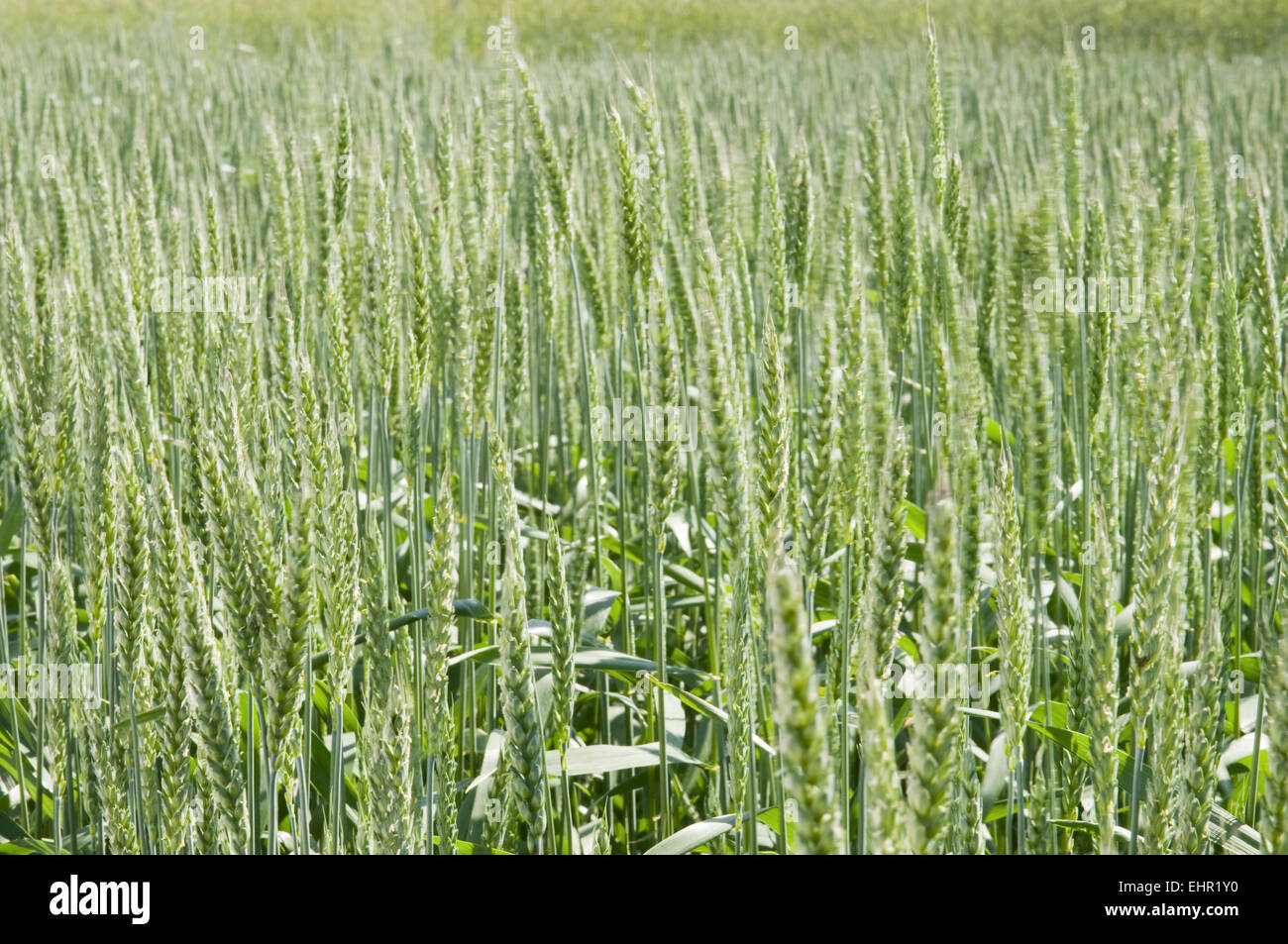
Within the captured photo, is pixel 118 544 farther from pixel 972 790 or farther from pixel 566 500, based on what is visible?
pixel 566 500

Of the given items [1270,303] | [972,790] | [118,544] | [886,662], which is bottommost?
[972,790]

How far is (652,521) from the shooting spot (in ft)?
4.18

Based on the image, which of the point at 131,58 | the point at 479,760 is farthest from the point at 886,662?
the point at 131,58

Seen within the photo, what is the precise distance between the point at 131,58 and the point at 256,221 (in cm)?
665

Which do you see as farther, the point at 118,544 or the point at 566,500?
the point at 566,500

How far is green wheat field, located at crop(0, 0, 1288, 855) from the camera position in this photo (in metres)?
0.88

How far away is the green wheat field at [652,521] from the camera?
2.89ft
